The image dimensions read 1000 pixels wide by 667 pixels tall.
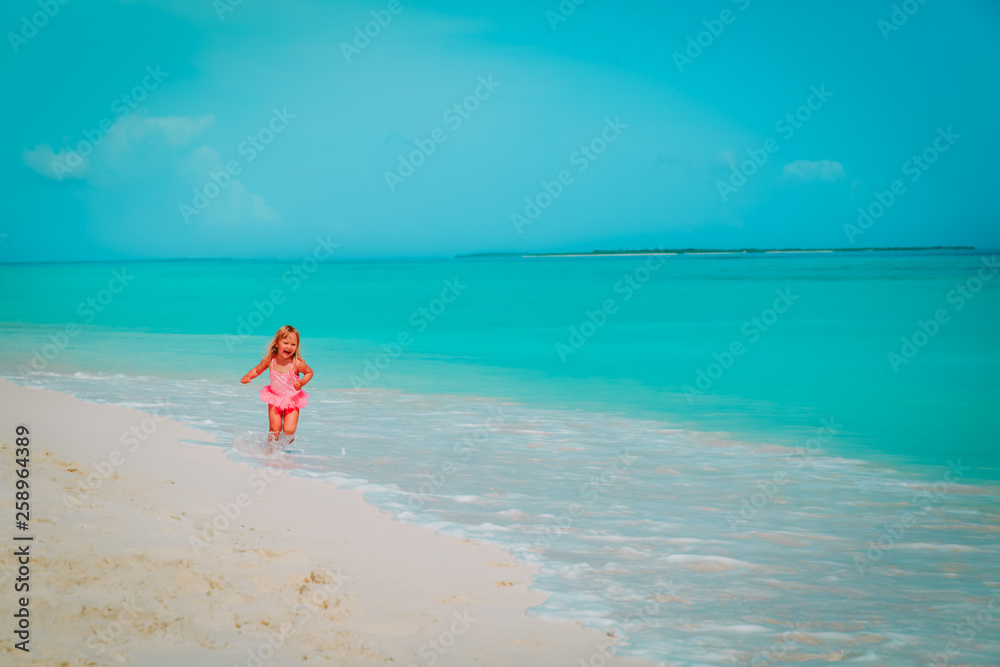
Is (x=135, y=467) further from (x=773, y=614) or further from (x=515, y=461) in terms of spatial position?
(x=773, y=614)

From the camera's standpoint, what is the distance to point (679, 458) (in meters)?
9.29

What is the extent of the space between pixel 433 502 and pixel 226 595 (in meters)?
2.77

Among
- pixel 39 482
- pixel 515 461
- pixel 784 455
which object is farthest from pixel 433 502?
pixel 784 455

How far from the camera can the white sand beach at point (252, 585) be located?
3965 millimetres

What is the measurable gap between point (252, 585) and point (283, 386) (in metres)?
4.56

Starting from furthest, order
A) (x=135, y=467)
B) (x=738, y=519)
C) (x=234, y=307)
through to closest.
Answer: (x=234, y=307), (x=135, y=467), (x=738, y=519)

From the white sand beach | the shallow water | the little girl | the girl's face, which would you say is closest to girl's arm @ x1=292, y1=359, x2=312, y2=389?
the little girl

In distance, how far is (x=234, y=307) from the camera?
43438 millimetres

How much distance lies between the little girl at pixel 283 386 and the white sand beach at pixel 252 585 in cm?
206

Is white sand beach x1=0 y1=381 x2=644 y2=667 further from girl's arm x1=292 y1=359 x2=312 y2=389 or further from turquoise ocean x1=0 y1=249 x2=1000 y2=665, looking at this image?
girl's arm x1=292 y1=359 x2=312 y2=389

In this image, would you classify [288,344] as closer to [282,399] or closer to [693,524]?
[282,399]

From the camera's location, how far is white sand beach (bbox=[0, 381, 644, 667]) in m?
3.96

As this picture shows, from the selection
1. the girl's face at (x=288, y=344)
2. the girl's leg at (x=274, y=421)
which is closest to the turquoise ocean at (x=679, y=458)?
the girl's leg at (x=274, y=421)

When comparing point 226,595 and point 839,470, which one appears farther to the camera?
point 839,470
